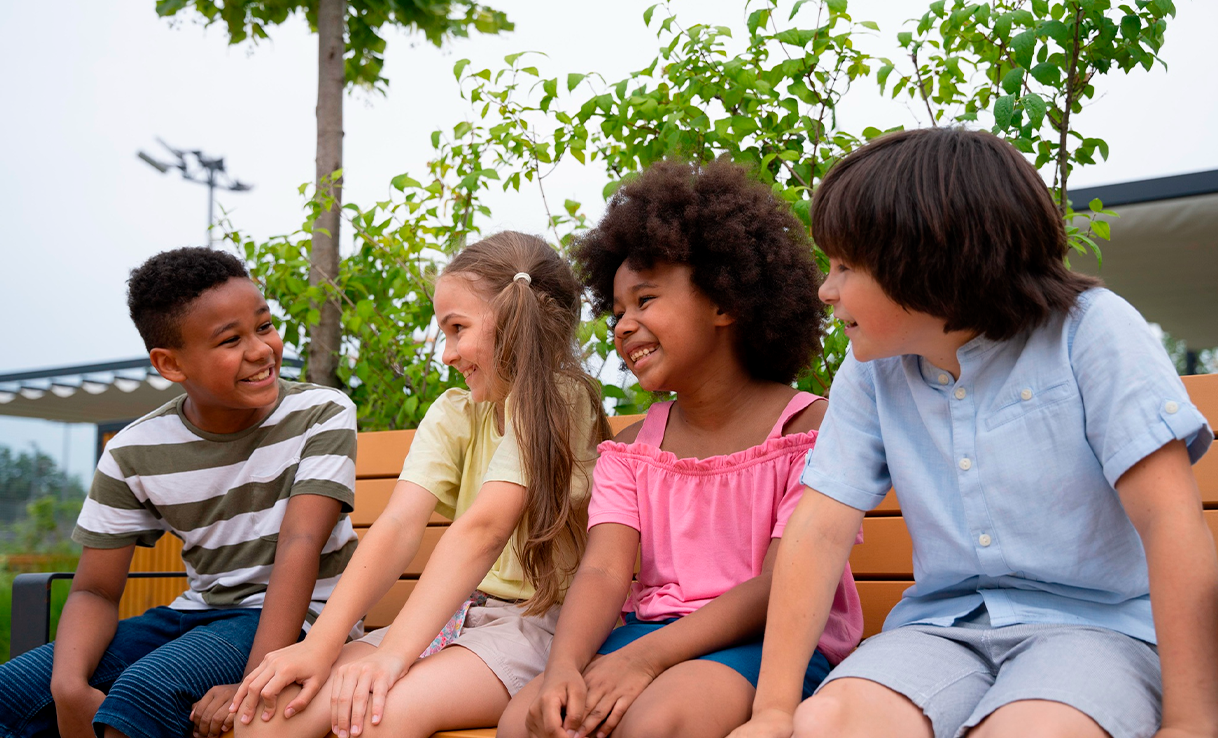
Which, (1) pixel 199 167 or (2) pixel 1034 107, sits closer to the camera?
(2) pixel 1034 107

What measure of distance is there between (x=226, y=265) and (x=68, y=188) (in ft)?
30.1

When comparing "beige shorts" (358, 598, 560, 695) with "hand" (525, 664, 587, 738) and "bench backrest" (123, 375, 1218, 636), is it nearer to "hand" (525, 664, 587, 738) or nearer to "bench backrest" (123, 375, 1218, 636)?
"hand" (525, 664, 587, 738)

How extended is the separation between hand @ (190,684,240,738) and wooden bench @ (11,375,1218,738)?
0.48m

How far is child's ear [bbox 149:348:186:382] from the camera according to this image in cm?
242

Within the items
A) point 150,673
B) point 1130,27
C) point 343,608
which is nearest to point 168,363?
point 150,673

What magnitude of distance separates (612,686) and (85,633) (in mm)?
1411

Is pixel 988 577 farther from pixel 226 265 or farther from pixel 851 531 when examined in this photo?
pixel 226 265

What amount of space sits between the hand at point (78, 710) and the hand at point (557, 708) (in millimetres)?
1138

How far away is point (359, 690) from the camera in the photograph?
1.66 meters

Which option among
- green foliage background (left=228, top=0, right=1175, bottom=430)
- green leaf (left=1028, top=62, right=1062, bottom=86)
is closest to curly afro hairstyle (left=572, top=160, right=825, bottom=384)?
green foliage background (left=228, top=0, right=1175, bottom=430)

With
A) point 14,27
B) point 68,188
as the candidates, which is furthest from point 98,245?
point 14,27

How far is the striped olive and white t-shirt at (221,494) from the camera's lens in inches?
93.8

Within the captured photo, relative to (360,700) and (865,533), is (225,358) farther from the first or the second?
(865,533)

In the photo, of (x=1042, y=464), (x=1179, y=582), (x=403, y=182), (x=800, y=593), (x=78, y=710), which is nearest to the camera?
(x=1179, y=582)
